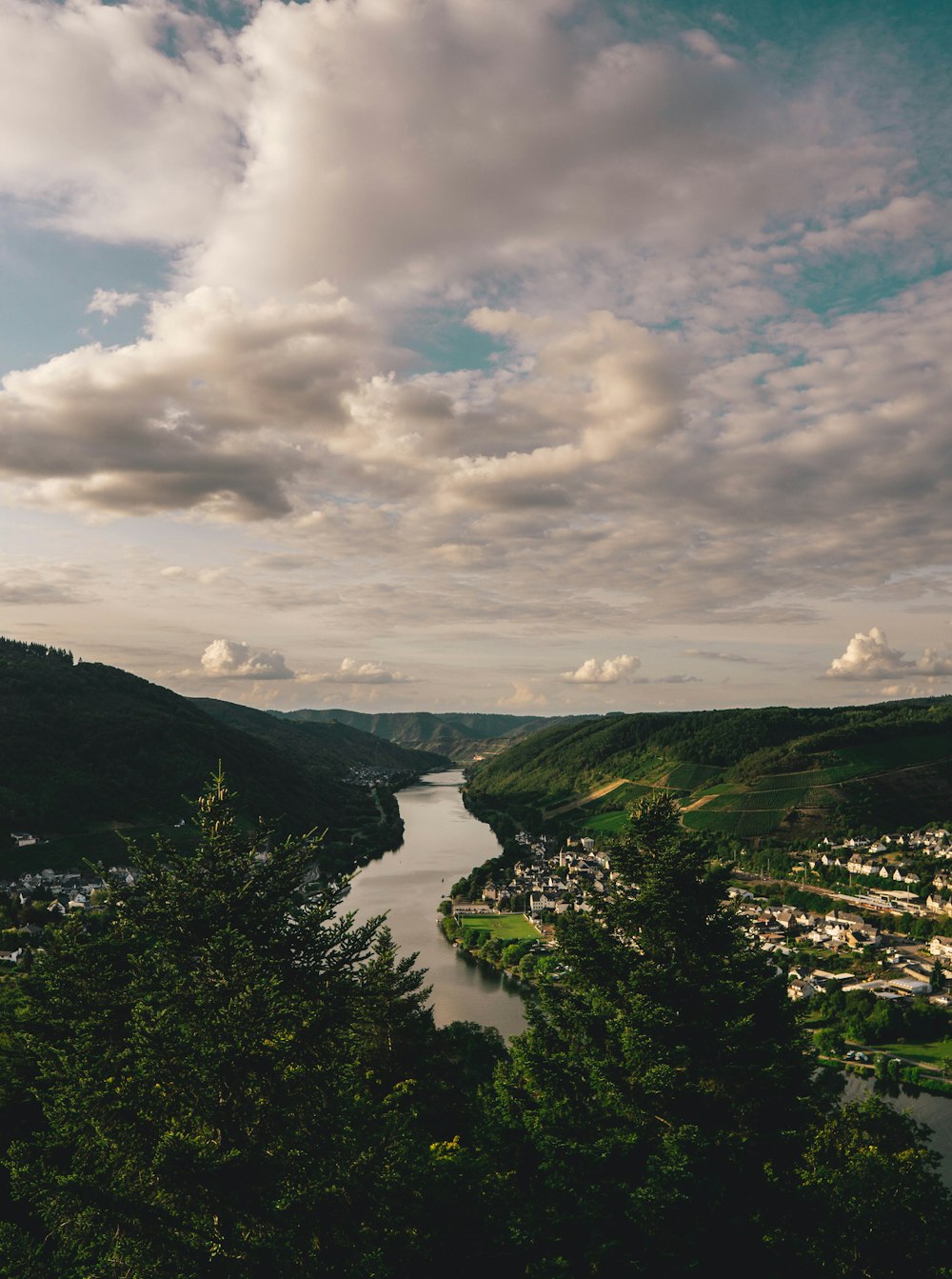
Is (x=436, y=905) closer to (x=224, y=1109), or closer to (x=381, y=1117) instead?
(x=381, y=1117)

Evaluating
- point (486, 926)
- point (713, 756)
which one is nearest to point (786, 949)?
point (486, 926)

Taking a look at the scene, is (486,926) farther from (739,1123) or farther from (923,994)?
(739,1123)

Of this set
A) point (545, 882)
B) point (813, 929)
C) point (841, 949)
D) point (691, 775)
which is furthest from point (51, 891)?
point (691, 775)

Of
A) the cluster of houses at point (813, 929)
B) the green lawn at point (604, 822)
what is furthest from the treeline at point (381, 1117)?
the green lawn at point (604, 822)

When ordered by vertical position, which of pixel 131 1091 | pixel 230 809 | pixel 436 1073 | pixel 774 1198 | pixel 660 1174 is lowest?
pixel 436 1073

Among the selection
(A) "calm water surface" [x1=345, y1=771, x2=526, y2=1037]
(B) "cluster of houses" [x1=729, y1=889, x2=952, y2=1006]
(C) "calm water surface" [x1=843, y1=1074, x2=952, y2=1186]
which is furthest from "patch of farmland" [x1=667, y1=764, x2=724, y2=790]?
(C) "calm water surface" [x1=843, y1=1074, x2=952, y2=1186]
